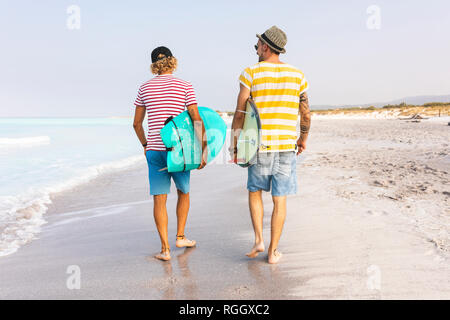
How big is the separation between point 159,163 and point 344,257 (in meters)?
→ 1.79

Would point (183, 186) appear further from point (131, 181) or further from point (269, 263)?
point (131, 181)

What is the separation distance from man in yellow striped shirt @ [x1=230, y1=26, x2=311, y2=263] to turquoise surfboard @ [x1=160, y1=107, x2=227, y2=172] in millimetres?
265

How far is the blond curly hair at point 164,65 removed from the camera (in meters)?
3.15

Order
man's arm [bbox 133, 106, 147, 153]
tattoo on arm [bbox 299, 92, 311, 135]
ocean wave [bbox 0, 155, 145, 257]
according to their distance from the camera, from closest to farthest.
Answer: tattoo on arm [bbox 299, 92, 311, 135] → man's arm [bbox 133, 106, 147, 153] → ocean wave [bbox 0, 155, 145, 257]

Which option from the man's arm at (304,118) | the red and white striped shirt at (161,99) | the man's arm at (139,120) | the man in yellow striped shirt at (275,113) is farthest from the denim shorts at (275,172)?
the man's arm at (139,120)

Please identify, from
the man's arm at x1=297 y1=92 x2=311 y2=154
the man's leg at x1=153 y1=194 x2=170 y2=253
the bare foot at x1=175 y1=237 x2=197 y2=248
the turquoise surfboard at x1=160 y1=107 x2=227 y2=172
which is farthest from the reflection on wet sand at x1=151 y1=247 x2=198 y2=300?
the man's arm at x1=297 y1=92 x2=311 y2=154

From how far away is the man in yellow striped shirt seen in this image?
9.33 feet

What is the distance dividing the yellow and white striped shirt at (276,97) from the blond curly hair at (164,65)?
0.67 m

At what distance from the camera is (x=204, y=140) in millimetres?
3182

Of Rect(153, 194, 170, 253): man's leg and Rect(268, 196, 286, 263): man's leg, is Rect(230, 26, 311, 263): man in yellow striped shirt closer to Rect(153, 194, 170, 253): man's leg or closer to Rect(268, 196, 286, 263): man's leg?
Rect(268, 196, 286, 263): man's leg

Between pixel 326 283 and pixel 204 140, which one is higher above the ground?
pixel 204 140

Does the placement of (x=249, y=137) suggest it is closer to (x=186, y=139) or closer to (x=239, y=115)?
(x=239, y=115)

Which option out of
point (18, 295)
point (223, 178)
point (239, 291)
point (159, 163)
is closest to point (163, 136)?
point (159, 163)

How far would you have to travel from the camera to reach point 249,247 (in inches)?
139
